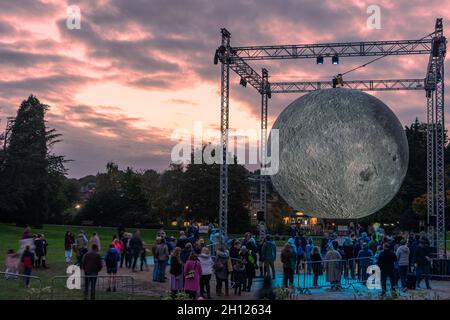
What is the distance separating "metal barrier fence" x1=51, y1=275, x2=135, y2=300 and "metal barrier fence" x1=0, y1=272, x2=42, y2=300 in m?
0.49

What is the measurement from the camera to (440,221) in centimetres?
2638

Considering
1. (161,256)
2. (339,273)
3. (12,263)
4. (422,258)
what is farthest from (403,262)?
(12,263)

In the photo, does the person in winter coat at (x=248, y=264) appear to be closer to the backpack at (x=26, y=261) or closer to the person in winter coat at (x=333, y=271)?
the person in winter coat at (x=333, y=271)

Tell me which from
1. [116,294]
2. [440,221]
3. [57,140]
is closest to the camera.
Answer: [116,294]

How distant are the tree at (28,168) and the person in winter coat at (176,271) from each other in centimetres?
3788

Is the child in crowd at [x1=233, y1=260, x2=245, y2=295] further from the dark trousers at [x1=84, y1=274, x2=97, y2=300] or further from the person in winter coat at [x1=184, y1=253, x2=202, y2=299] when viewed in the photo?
the dark trousers at [x1=84, y1=274, x2=97, y2=300]

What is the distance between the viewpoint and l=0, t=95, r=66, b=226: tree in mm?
48594

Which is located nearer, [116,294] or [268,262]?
[116,294]

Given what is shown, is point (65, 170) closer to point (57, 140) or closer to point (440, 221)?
point (57, 140)

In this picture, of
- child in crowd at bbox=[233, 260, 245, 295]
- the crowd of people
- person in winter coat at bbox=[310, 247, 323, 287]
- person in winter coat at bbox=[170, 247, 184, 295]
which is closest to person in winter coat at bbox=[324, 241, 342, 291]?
the crowd of people

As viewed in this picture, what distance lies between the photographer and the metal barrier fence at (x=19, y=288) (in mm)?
13038

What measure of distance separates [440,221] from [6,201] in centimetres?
3660

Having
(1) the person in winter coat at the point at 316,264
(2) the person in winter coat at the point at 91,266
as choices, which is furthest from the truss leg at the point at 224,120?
(2) the person in winter coat at the point at 91,266
